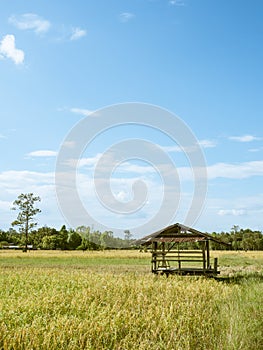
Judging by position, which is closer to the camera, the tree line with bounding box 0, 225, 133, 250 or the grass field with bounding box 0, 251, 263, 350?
the grass field with bounding box 0, 251, 263, 350

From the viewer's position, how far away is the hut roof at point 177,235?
22.0m

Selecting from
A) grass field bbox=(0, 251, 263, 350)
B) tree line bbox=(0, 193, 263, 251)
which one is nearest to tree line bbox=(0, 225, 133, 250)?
tree line bbox=(0, 193, 263, 251)

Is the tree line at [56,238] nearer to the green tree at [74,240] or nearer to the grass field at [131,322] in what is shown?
the green tree at [74,240]

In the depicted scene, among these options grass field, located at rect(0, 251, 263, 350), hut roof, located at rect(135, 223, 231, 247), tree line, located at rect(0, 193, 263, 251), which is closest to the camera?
grass field, located at rect(0, 251, 263, 350)

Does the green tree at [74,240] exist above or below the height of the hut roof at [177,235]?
below

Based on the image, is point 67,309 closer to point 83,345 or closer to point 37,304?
point 37,304

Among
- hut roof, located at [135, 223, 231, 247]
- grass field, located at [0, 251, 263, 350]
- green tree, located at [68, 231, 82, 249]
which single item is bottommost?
green tree, located at [68, 231, 82, 249]

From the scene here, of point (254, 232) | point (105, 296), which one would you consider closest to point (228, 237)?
point (254, 232)

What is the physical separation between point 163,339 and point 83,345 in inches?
64.6

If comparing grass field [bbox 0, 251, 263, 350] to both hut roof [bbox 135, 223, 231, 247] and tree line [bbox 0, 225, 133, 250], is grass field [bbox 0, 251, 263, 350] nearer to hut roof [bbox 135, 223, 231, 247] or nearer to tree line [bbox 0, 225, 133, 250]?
hut roof [bbox 135, 223, 231, 247]

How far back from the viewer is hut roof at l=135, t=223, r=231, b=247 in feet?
72.3

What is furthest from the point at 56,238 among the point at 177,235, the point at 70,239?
the point at 177,235

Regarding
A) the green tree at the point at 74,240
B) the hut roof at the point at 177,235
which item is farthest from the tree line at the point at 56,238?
the hut roof at the point at 177,235

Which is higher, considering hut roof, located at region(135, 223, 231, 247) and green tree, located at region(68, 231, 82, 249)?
hut roof, located at region(135, 223, 231, 247)
